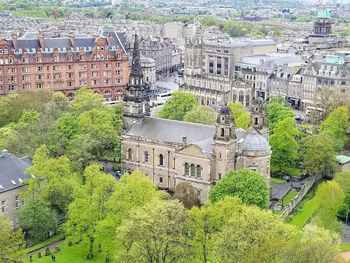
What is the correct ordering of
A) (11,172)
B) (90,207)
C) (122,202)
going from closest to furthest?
1. (122,202)
2. (90,207)
3. (11,172)

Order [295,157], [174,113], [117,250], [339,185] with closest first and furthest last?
[117,250], [339,185], [295,157], [174,113]

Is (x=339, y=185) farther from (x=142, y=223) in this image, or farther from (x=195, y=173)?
(x=142, y=223)

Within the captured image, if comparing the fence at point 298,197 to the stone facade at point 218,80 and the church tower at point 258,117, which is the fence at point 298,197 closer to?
the church tower at point 258,117

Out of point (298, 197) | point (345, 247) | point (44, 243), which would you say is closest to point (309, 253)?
point (345, 247)

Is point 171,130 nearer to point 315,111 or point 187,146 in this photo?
point 187,146

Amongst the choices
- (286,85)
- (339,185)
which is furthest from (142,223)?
(286,85)

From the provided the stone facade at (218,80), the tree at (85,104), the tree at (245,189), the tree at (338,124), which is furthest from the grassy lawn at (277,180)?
the stone facade at (218,80)

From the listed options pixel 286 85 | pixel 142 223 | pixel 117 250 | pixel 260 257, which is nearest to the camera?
pixel 260 257
